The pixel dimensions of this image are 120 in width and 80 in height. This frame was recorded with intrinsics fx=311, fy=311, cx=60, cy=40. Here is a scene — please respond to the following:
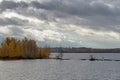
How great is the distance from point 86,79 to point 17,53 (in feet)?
403

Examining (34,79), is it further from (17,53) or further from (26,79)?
(17,53)

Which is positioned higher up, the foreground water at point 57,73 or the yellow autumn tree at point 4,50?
the yellow autumn tree at point 4,50

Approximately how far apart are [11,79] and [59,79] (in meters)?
12.1

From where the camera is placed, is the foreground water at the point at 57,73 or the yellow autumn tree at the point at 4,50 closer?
the foreground water at the point at 57,73

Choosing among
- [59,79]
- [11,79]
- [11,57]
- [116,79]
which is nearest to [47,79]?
[59,79]

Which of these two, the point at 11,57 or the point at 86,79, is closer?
the point at 86,79

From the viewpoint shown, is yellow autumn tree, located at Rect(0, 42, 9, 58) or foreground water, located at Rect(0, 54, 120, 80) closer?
foreground water, located at Rect(0, 54, 120, 80)

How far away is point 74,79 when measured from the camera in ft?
261

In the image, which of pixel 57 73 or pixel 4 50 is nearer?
pixel 57 73

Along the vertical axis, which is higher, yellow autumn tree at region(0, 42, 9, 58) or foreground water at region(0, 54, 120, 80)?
yellow autumn tree at region(0, 42, 9, 58)

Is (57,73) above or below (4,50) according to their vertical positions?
below

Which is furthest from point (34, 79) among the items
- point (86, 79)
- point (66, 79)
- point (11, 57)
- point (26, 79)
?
point (11, 57)

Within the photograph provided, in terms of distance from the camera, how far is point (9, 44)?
200 metres

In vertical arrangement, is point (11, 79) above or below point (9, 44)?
below
